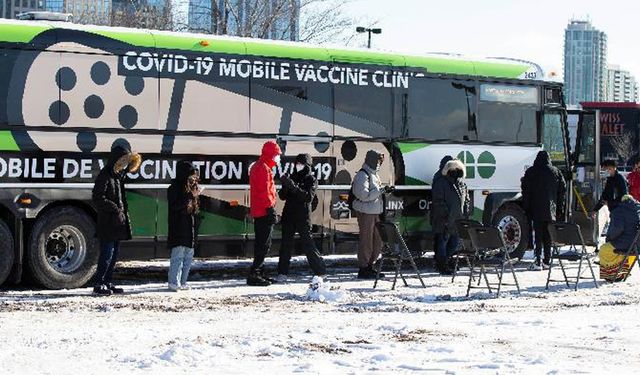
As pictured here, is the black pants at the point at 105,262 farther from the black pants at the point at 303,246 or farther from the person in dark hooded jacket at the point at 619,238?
the person in dark hooded jacket at the point at 619,238

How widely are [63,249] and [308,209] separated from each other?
333cm

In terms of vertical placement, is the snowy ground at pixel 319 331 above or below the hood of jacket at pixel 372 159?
below

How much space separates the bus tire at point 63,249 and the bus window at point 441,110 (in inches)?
215

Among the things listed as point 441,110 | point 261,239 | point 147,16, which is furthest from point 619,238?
point 147,16

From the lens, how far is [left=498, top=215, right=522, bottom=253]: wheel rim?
789 inches

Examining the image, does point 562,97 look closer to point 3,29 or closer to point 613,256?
point 613,256

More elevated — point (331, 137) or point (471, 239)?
point (331, 137)

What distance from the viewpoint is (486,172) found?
19562 millimetres

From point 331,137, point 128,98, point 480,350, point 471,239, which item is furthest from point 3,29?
point 480,350

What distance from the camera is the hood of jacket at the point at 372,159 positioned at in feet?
55.1

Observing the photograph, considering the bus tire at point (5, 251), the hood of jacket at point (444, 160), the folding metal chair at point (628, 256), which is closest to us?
the bus tire at point (5, 251)

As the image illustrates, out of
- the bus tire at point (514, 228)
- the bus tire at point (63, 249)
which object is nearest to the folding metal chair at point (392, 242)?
the bus tire at point (63, 249)

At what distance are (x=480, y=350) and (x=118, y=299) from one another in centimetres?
534

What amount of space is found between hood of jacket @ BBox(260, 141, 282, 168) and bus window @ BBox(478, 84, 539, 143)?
16.2 ft
